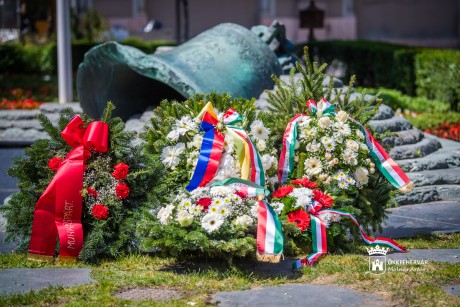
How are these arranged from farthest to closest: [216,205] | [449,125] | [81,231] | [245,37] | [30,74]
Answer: [30,74] → [449,125] → [245,37] → [81,231] → [216,205]

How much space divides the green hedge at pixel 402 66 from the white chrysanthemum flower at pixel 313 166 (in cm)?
863

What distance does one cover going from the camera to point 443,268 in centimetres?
538

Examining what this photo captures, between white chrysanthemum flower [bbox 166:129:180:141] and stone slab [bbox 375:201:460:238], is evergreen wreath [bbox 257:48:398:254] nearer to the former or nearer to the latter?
stone slab [bbox 375:201:460:238]

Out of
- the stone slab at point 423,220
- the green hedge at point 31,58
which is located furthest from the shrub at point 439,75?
the green hedge at point 31,58

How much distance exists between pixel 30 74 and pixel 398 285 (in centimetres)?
1676

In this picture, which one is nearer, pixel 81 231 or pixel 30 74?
pixel 81 231

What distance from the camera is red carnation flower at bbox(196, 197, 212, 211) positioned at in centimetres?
534

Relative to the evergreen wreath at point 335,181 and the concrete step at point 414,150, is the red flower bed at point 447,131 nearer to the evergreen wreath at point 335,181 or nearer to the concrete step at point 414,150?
the concrete step at point 414,150

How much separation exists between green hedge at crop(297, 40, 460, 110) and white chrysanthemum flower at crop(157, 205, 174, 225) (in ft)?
31.4

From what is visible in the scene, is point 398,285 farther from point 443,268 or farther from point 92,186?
point 92,186

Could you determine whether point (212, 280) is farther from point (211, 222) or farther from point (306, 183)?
point (306, 183)

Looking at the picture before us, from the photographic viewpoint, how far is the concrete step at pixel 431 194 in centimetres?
791

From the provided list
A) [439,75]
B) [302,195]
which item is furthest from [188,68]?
[439,75]

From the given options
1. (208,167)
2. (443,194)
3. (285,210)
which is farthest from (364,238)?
(443,194)
